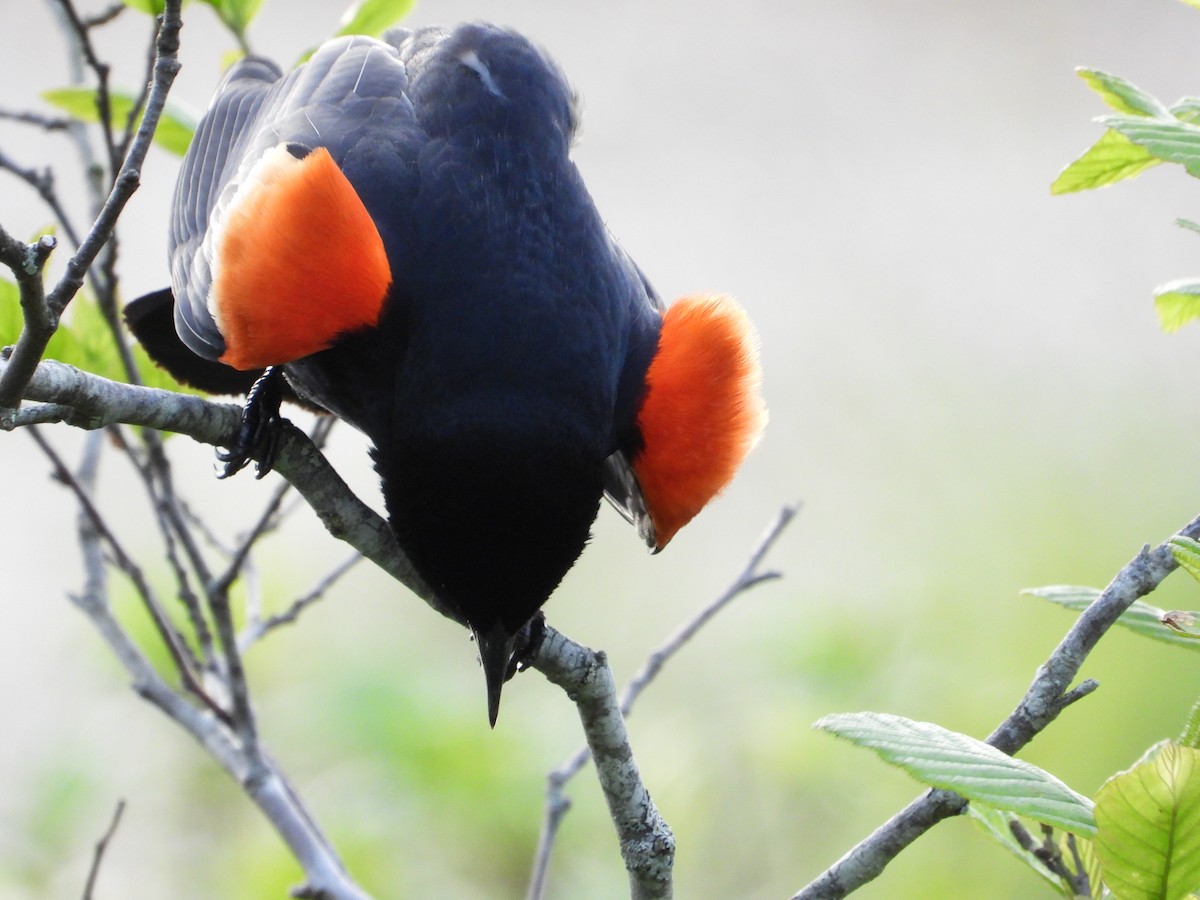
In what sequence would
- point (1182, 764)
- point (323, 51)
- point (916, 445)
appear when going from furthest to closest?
point (916, 445)
point (323, 51)
point (1182, 764)

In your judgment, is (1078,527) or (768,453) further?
(768,453)

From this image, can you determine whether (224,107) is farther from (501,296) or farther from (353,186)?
(501,296)

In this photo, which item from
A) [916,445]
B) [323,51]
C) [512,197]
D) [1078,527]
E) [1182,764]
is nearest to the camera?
[1182,764]

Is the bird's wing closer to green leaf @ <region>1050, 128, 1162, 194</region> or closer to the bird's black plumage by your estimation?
the bird's black plumage

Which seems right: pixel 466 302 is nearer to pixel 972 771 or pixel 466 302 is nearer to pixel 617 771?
pixel 617 771

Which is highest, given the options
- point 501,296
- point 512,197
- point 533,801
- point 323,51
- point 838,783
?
point 323,51

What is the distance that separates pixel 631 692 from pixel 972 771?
1.22 metres

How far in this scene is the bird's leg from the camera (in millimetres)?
2277

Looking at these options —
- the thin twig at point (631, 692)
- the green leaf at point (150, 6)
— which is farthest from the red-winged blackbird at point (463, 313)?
the green leaf at point (150, 6)

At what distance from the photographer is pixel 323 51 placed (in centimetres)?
280

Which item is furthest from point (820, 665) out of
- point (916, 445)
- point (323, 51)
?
point (916, 445)

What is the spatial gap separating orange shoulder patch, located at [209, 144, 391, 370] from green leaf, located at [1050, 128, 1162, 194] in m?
1.21

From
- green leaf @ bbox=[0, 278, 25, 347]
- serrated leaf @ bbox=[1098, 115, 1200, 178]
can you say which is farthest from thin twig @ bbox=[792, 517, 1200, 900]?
green leaf @ bbox=[0, 278, 25, 347]

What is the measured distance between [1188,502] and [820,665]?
8.44 ft
